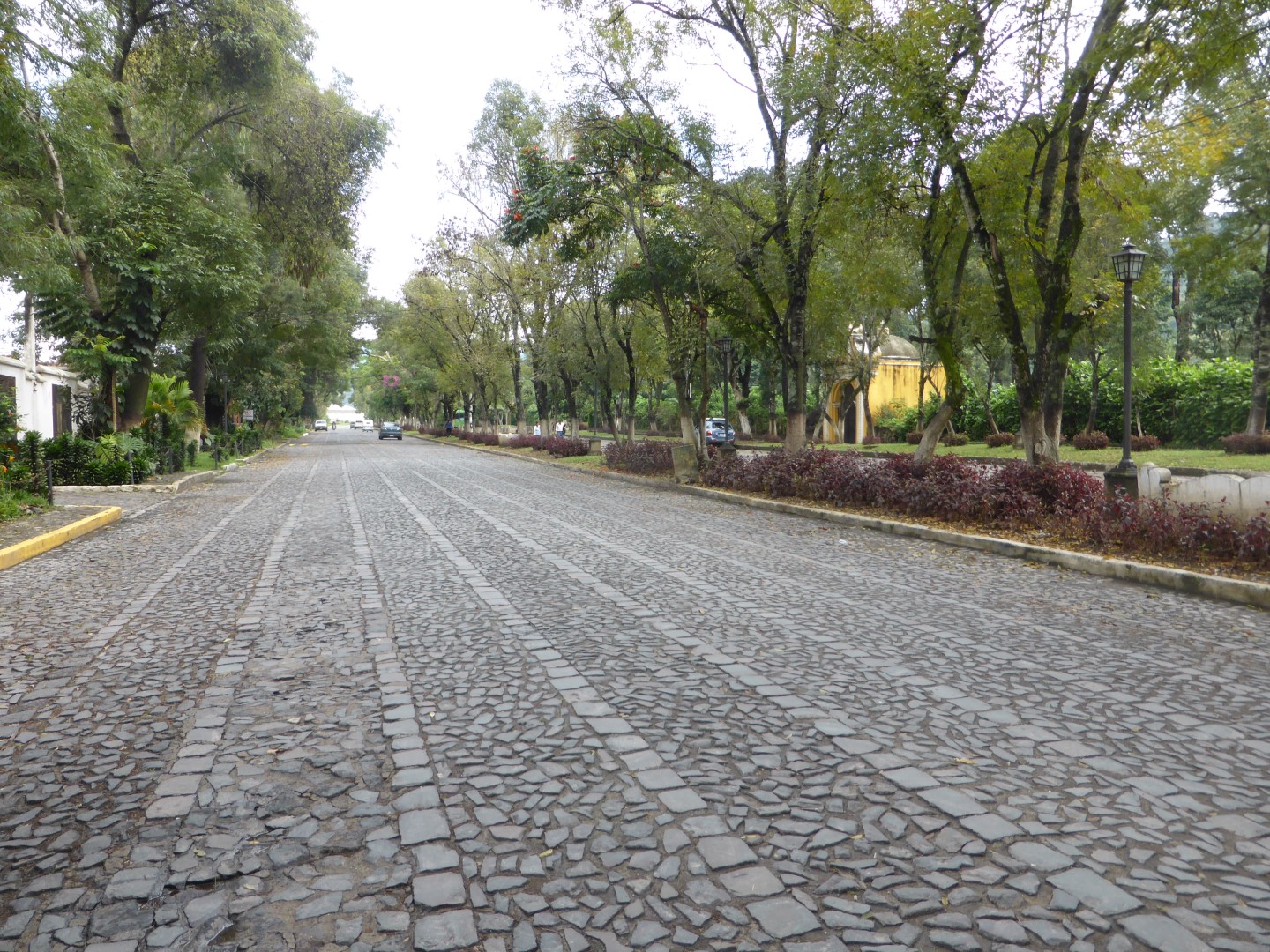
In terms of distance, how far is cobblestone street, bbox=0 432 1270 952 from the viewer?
2.63 meters

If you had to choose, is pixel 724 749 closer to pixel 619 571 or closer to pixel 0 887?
pixel 0 887

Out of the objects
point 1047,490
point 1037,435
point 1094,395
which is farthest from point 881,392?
point 1047,490

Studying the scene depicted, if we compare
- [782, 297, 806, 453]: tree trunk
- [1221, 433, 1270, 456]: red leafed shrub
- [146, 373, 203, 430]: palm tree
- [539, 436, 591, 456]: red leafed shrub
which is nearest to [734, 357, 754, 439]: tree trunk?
[539, 436, 591, 456]: red leafed shrub

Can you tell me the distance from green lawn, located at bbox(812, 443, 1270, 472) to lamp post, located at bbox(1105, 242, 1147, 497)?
648cm

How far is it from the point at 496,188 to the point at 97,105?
53.2 ft

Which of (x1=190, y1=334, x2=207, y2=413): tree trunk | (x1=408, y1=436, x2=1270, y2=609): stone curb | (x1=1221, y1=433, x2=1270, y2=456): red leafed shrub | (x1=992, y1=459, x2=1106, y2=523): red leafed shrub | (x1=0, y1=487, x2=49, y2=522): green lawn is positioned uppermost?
(x1=190, y1=334, x2=207, y2=413): tree trunk

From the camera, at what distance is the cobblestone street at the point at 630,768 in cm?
263

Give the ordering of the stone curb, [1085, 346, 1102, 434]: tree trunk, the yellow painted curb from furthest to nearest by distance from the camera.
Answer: [1085, 346, 1102, 434]: tree trunk < the yellow painted curb < the stone curb

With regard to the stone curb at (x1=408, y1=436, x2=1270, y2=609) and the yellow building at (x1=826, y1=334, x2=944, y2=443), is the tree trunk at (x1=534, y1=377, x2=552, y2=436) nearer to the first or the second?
the yellow building at (x1=826, y1=334, x2=944, y2=443)

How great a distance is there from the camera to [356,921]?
8.53 feet

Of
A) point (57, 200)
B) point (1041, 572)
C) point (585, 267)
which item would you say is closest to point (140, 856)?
point (1041, 572)

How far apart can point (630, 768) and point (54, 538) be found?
10276mm

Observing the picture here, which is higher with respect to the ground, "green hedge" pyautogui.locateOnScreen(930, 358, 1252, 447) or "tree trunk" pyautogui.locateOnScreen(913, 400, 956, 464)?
"green hedge" pyautogui.locateOnScreen(930, 358, 1252, 447)

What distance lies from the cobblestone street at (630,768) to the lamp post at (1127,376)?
374 cm
